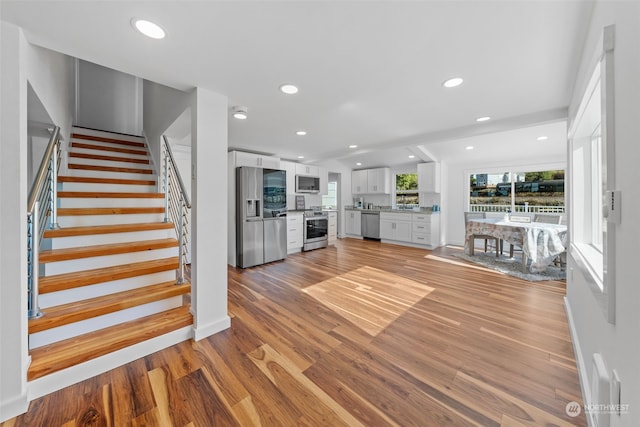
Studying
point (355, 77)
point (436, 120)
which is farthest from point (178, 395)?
point (436, 120)

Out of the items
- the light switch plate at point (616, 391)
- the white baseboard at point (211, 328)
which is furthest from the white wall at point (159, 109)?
the light switch plate at point (616, 391)

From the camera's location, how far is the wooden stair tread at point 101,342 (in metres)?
1.46

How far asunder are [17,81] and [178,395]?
1.95 meters

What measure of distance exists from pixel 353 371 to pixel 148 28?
2.40 meters

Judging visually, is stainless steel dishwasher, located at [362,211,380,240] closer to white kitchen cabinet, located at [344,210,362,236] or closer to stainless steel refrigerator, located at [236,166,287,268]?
white kitchen cabinet, located at [344,210,362,236]

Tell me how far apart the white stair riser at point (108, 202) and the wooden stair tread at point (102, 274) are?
3.09ft

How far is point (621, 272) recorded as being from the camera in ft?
2.71

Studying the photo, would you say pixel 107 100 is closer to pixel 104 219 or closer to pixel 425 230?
pixel 104 219

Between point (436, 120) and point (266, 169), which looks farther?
point (266, 169)

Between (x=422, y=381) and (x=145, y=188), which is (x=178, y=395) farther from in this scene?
(x=145, y=188)

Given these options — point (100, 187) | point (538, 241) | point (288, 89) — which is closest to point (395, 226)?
point (538, 241)

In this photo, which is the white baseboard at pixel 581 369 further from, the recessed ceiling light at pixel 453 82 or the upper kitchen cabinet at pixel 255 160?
the upper kitchen cabinet at pixel 255 160

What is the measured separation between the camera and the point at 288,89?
2096 mm

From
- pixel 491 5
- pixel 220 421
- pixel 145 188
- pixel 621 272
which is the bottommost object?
pixel 220 421
